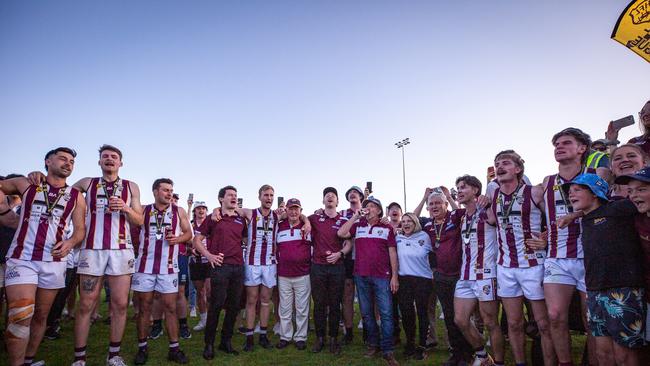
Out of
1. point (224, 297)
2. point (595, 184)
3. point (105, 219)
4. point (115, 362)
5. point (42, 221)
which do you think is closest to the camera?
point (595, 184)

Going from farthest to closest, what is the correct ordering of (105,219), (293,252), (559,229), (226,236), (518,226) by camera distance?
1. (293,252)
2. (226,236)
3. (105,219)
4. (518,226)
5. (559,229)

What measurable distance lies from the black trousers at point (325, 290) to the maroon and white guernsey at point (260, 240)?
0.95m

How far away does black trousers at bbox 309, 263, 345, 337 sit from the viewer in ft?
21.8

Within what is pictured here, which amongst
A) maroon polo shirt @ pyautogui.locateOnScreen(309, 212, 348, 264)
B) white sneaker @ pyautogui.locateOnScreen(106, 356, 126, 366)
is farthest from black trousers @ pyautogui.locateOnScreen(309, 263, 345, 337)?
white sneaker @ pyautogui.locateOnScreen(106, 356, 126, 366)

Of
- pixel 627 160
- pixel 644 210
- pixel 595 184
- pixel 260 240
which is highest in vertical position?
pixel 627 160

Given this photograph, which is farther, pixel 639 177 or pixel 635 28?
pixel 635 28

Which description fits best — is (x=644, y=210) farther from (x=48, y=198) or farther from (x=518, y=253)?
(x=48, y=198)

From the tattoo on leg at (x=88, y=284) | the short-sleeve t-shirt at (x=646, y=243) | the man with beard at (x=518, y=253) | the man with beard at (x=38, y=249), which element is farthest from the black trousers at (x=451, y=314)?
the man with beard at (x=38, y=249)

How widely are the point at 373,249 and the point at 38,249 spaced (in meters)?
4.94

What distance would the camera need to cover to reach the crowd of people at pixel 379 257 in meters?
3.42

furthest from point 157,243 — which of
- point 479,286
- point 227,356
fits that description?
point 479,286

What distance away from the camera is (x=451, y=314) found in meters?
5.74

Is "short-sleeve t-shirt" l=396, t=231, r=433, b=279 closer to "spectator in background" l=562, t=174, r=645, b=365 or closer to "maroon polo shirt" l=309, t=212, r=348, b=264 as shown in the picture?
"maroon polo shirt" l=309, t=212, r=348, b=264

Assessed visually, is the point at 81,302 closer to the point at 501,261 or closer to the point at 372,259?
the point at 372,259
